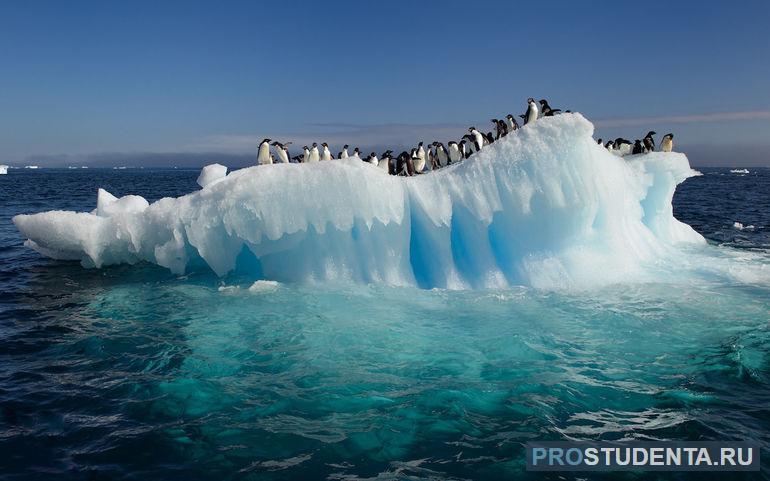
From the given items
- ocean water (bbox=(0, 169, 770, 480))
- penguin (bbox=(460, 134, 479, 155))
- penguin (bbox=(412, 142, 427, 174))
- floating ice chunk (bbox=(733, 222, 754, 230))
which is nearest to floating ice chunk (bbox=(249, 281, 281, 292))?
ocean water (bbox=(0, 169, 770, 480))

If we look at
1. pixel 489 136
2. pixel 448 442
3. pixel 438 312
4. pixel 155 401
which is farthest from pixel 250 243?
pixel 489 136

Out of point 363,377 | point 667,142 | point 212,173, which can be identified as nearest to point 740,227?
point 667,142

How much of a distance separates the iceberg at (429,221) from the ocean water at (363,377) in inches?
26.0

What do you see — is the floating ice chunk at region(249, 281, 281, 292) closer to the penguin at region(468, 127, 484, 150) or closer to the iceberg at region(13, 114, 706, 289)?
the iceberg at region(13, 114, 706, 289)

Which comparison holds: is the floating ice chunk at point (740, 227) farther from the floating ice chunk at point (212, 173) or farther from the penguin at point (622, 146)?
the floating ice chunk at point (212, 173)

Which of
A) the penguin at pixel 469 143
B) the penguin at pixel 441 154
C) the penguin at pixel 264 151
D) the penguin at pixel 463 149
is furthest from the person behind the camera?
the penguin at pixel 441 154

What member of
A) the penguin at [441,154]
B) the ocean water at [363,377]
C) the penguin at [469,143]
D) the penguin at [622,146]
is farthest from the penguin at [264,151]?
the penguin at [622,146]

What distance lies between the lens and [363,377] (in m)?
6.95

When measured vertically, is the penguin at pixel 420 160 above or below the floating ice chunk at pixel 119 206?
above

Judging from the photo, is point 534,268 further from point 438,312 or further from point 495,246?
point 438,312

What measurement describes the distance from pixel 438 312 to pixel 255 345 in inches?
127

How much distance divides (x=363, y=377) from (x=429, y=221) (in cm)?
444

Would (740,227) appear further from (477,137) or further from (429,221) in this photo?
(429,221)

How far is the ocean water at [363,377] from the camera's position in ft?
17.7
